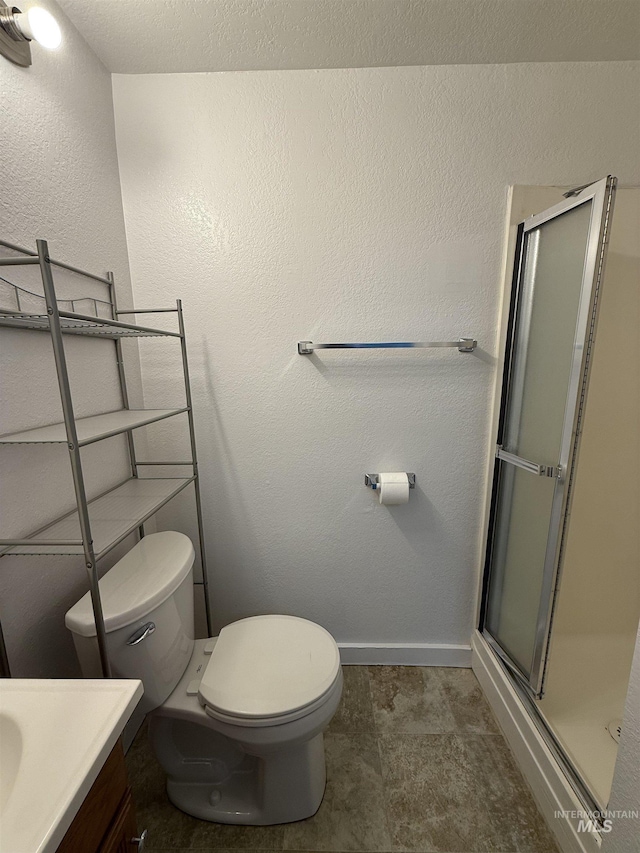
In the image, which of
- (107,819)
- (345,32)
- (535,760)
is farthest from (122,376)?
(535,760)

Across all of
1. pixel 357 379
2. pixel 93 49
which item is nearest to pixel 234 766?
pixel 357 379

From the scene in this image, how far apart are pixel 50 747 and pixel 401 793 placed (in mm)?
1126

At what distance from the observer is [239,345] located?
4.69ft

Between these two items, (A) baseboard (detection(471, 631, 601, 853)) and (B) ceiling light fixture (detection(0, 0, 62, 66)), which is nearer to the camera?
(B) ceiling light fixture (detection(0, 0, 62, 66))

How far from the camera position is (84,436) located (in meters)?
0.88

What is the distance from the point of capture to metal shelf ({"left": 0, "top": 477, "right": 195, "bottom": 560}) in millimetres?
847

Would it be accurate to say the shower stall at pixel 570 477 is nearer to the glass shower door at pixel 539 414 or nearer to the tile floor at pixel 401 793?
the glass shower door at pixel 539 414

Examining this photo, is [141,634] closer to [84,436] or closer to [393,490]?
[84,436]

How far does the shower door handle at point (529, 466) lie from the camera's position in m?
1.16

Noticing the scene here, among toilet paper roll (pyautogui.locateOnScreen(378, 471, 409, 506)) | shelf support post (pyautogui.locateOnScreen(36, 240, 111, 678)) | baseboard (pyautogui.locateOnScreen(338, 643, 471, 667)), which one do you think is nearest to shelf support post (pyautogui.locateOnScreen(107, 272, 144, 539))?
shelf support post (pyautogui.locateOnScreen(36, 240, 111, 678))

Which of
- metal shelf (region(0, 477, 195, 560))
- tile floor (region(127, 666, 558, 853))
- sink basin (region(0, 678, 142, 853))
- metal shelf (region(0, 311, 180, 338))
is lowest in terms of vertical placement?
tile floor (region(127, 666, 558, 853))

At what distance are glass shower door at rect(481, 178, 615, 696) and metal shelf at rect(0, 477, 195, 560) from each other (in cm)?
121

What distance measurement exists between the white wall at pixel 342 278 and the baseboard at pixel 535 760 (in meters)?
0.26
